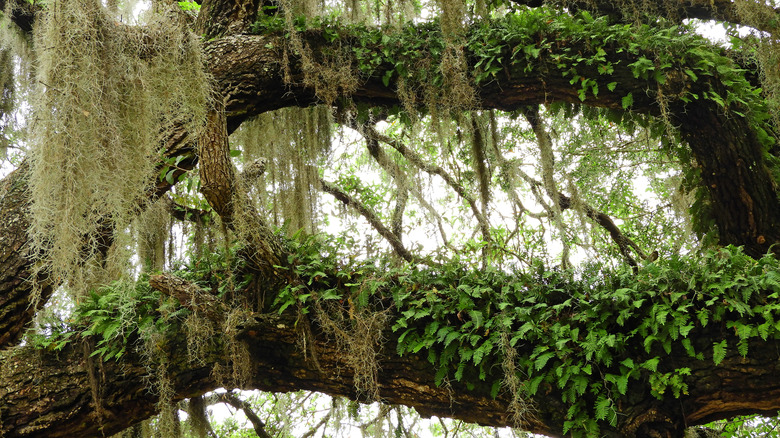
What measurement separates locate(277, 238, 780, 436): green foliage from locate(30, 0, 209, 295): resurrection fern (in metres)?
1.19

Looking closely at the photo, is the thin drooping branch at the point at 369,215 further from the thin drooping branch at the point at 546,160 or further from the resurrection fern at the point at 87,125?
the resurrection fern at the point at 87,125

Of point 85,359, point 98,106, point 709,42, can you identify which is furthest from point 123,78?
point 709,42

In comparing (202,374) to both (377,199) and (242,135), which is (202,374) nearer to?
(242,135)

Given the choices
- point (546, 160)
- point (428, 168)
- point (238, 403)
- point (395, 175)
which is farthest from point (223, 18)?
point (238, 403)

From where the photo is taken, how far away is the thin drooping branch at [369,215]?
6020mm

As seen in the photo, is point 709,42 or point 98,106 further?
point 709,42

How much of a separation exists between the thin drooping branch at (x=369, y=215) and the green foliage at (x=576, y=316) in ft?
7.22

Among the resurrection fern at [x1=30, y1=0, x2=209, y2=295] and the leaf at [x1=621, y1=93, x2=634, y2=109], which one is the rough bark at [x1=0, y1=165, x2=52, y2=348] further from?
the leaf at [x1=621, y1=93, x2=634, y2=109]

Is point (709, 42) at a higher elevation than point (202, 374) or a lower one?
higher

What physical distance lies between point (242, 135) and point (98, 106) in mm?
2207

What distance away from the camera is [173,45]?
3.09 m

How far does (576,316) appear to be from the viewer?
3297 mm

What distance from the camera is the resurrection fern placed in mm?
2629

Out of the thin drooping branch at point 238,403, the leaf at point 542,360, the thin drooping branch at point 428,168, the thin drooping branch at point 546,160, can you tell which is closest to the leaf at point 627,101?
the thin drooping branch at point 546,160
